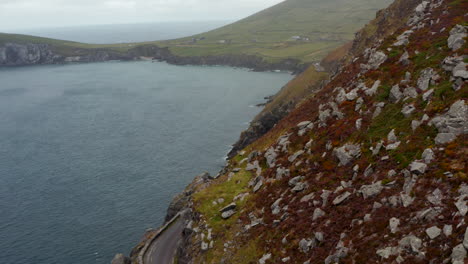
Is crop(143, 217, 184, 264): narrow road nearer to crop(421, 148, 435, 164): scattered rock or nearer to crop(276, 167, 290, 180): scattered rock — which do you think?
crop(276, 167, 290, 180): scattered rock

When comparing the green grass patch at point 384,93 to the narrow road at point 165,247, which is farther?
the narrow road at point 165,247

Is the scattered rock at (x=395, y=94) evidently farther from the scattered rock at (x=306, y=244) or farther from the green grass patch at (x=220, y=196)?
the green grass patch at (x=220, y=196)

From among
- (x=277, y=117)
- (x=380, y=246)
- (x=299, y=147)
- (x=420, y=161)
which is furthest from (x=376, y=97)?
(x=277, y=117)

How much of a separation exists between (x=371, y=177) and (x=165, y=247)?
3392cm

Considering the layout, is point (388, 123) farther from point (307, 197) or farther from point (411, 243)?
point (411, 243)

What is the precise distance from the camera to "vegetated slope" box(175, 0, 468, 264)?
67.4 ft

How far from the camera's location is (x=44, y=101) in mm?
172000

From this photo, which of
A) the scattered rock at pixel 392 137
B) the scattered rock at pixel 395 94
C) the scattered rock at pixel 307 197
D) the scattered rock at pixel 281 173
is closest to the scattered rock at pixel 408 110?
the scattered rock at pixel 392 137

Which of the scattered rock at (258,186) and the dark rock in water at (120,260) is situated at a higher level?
the scattered rock at (258,186)

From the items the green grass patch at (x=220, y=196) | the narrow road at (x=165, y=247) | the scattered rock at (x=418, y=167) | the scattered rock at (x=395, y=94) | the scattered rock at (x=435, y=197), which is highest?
the scattered rock at (x=395, y=94)

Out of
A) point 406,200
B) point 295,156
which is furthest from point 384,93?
point 406,200

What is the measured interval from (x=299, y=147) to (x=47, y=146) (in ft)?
317

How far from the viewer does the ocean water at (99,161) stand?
6550 centimetres

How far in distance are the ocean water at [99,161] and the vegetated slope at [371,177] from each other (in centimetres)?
3256
